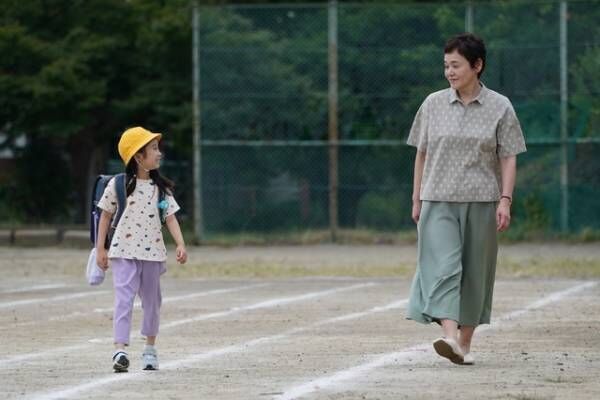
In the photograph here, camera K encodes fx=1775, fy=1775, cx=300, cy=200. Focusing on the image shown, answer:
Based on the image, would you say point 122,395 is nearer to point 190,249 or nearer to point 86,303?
point 86,303

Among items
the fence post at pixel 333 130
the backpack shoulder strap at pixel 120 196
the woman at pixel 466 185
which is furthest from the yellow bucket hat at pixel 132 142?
the fence post at pixel 333 130

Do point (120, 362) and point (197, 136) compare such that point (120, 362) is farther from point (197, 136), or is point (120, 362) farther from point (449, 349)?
point (197, 136)

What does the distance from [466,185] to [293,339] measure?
2.25 m

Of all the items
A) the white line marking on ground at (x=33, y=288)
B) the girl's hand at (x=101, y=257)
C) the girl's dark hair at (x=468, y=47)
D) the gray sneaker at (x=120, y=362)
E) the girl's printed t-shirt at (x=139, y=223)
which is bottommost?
the white line marking on ground at (x=33, y=288)

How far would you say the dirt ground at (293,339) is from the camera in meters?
9.26

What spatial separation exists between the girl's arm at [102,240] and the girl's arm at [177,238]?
1.20 feet

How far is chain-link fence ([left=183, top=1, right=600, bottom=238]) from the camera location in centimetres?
2711

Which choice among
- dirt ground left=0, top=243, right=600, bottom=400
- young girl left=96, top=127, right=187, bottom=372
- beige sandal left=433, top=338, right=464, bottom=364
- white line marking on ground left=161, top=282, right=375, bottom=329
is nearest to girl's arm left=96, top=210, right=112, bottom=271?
young girl left=96, top=127, right=187, bottom=372

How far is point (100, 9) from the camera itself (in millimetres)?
30156

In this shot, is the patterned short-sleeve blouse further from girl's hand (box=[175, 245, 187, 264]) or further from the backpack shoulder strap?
the backpack shoulder strap

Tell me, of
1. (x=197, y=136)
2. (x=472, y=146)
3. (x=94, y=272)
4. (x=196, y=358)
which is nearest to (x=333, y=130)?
(x=197, y=136)

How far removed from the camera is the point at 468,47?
10914 millimetres

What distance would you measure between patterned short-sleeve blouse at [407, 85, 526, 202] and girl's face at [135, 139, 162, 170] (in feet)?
5.55

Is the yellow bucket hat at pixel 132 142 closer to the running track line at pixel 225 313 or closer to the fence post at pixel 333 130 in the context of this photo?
the running track line at pixel 225 313
